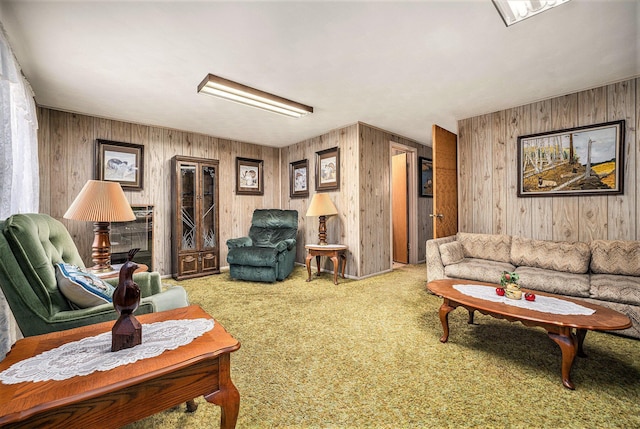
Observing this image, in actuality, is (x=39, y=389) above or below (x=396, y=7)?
below

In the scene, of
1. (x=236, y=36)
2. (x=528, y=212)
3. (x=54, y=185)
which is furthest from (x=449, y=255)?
(x=54, y=185)

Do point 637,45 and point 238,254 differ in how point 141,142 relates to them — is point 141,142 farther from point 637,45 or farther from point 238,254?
point 637,45

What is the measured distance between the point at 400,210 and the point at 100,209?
15.7 ft

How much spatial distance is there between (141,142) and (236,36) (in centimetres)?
291

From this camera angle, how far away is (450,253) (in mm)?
3301

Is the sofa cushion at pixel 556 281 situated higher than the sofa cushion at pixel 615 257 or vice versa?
the sofa cushion at pixel 615 257

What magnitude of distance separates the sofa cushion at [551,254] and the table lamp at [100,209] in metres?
3.95

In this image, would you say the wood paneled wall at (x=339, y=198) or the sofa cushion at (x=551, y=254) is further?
the wood paneled wall at (x=339, y=198)

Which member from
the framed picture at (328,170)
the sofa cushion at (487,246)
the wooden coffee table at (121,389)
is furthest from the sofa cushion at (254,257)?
the wooden coffee table at (121,389)

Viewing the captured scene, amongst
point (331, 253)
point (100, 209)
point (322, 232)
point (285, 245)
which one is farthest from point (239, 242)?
point (100, 209)

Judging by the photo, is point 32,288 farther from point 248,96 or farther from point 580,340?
point 580,340

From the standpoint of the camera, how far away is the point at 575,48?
7.35 ft

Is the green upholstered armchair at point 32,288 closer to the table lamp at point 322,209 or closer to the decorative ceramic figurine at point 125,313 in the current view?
the decorative ceramic figurine at point 125,313

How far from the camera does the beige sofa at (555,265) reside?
90.5 inches
